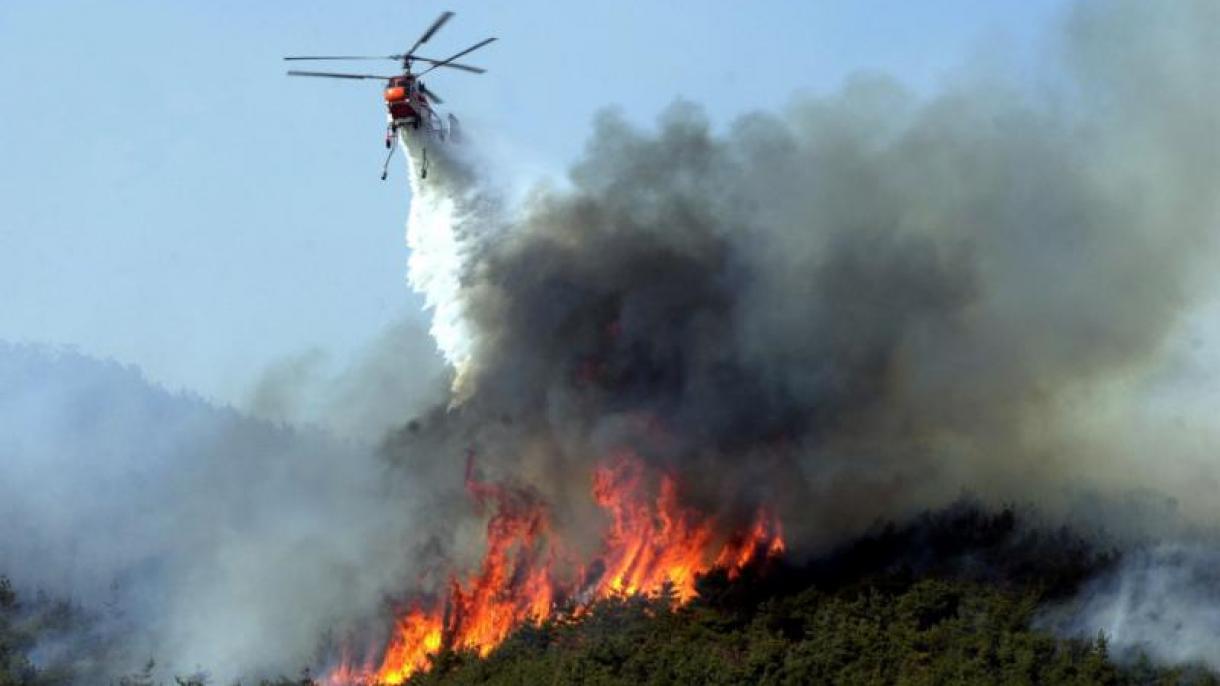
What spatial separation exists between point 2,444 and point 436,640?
133 feet

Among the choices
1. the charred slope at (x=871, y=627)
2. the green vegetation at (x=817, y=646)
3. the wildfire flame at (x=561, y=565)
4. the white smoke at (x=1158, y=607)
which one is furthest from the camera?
the wildfire flame at (x=561, y=565)

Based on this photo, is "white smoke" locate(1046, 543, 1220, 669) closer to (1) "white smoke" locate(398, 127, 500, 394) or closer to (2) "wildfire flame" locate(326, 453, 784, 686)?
(2) "wildfire flame" locate(326, 453, 784, 686)

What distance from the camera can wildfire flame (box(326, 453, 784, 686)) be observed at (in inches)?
4050

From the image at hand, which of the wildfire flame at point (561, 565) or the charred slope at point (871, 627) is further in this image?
the wildfire flame at point (561, 565)

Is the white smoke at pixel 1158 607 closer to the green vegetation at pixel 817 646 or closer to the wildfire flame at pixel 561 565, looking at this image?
the green vegetation at pixel 817 646

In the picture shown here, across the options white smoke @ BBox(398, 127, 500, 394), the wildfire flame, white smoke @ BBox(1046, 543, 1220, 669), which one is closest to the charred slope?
white smoke @ BBox(1046, 543, 1220, 669)

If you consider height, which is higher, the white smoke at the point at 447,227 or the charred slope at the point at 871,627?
the white smoke at the point at 447,227

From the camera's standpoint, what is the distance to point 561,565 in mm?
105062

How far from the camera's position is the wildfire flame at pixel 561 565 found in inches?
4050

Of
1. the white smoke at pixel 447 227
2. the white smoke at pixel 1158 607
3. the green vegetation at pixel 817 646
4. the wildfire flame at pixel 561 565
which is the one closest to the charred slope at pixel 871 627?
the green vegetation at pixel 817 646

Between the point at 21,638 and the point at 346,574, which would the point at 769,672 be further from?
the point at 21,638

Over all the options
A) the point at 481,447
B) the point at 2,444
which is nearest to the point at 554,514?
the point at 481,447

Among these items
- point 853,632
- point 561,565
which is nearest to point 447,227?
point 561,565

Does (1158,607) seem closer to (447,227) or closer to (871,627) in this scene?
(871,627)
